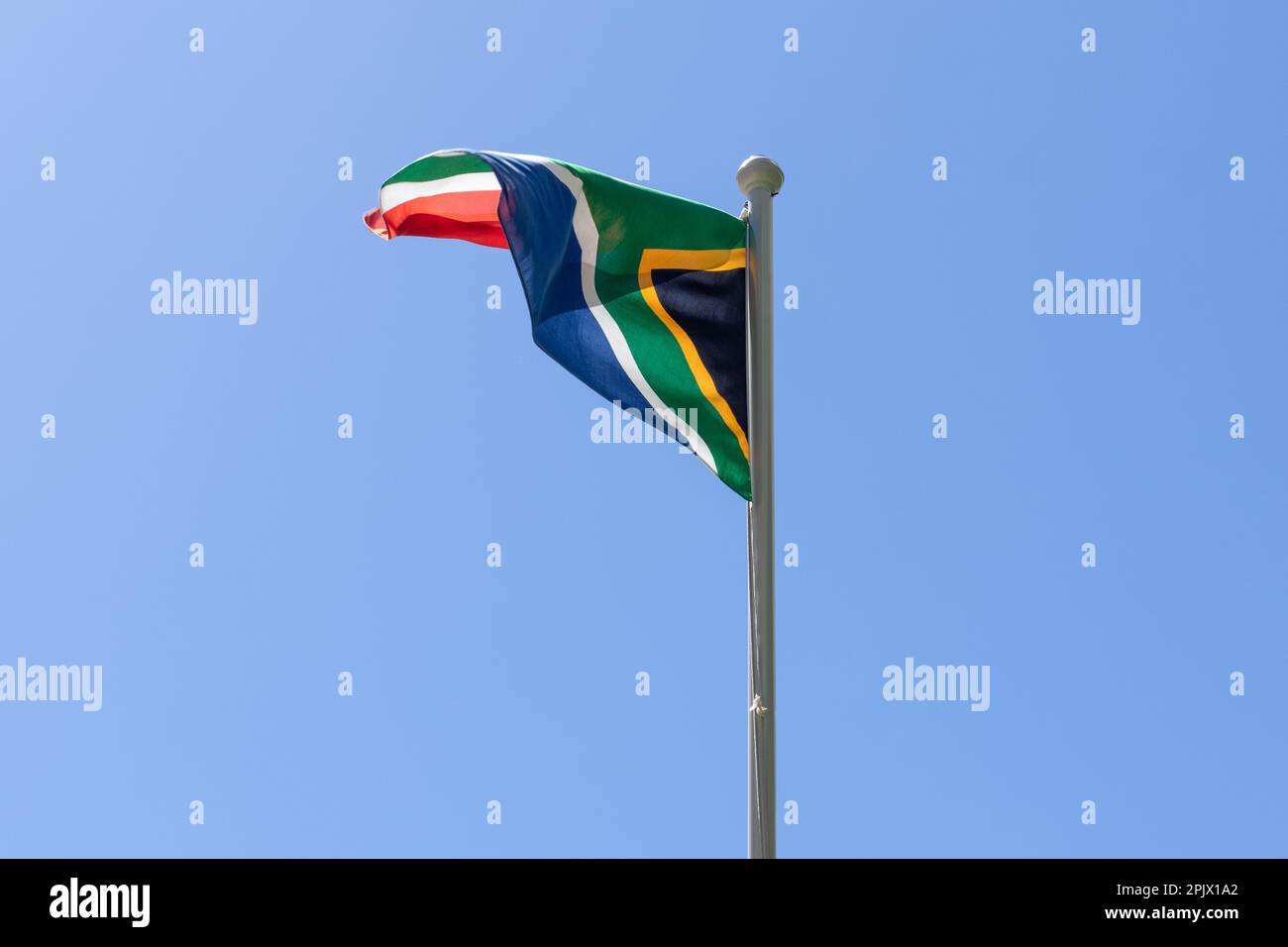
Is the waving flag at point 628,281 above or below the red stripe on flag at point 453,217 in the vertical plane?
below

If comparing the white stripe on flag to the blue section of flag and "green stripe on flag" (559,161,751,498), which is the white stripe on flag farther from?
"green stripe on flag" (559,161,751,498)

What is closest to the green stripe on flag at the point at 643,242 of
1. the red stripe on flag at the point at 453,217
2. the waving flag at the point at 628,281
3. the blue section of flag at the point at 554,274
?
the waving flag at the point at 628,281

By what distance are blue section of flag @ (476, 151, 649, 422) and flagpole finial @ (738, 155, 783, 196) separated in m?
1.35

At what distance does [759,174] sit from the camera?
10672 millimetres

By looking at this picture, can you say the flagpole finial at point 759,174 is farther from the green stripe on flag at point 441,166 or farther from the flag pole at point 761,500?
the green stripe on flag at point 441,166

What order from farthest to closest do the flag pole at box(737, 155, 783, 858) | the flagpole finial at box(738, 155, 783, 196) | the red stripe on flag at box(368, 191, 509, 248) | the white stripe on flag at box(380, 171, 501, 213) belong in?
Result: 1. the red stripe on flag at box(368, 191, 509, 248)
2. the white stripe on flag at box(380, 171, 501, 213)
3. the flagpole finial at box(738, 155, 783, 196)
4. the flag pole at box(737, 155, 783, 858)

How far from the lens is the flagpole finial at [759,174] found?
35.0 feet

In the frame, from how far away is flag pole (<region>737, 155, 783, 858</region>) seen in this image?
936 centimetres

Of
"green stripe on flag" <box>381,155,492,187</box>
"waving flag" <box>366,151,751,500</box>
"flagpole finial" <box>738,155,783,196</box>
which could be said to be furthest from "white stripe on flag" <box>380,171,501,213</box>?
"flagpole finial" <box>738,155,783,196</box>

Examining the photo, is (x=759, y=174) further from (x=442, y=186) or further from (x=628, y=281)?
(x=442, y=186)

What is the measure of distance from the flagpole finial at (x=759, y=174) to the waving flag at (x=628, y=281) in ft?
1.13
